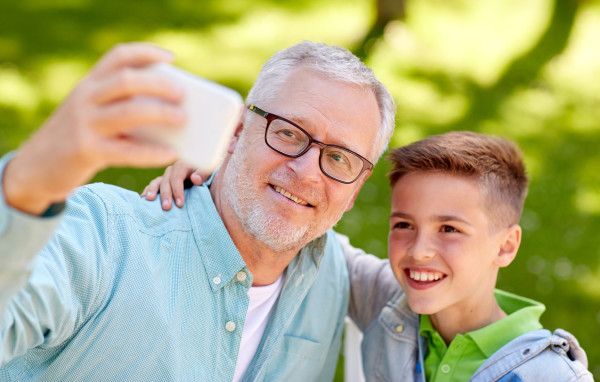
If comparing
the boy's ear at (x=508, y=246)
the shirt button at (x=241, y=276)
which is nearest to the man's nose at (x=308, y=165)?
the shirt button at (x=241, y=276)

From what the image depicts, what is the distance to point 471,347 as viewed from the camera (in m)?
→ 2.50

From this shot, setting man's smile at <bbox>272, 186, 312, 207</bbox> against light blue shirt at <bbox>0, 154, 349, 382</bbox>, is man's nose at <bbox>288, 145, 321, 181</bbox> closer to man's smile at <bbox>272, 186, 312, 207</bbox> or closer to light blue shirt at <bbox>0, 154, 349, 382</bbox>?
man's smile at <bbox>272, 186, 312, 207</bbox>

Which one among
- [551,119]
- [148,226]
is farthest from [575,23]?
[148,226]

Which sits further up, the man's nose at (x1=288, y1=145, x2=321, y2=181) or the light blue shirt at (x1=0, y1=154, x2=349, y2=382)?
the man's nose at (x1=288, y1=145, x2=321, y2=181)

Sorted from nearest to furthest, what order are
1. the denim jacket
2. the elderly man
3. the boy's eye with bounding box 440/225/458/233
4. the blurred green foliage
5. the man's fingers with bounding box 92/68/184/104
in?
the man's fingers with bounding box 92/68/184/104, the elderly man, the denim jacket, the boy's eye with bounding box 440/225/458/233, the blurred green foliage

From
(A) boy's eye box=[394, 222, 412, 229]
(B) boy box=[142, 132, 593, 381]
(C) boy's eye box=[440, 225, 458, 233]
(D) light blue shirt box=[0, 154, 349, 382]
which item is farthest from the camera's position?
(A) boy's eye box=[394, 222, 412, 229]

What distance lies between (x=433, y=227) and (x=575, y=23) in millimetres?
6451

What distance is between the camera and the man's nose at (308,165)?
228 cm

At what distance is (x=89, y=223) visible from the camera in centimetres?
193

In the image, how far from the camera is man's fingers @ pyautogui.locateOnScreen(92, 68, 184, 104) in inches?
45.8

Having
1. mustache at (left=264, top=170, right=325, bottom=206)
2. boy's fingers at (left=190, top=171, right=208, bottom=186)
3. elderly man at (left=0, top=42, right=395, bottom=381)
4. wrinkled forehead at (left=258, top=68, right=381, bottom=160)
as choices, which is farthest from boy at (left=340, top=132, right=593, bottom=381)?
boy's fingers at (left=190, top=171, right=208, bottom=186)

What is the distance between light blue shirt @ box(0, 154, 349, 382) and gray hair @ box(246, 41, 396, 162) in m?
0.47

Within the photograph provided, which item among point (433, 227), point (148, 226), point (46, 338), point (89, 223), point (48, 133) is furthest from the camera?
point (433, 227)

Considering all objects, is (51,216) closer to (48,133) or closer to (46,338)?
(48,133)
